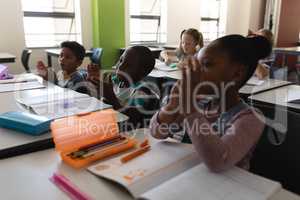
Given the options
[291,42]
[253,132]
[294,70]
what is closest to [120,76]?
[253,132]

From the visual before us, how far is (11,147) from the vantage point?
3.27 ft

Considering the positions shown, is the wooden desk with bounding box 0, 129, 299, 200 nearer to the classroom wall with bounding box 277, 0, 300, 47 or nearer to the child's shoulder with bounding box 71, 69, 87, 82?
the child's shoulder with bounding box 71, 69, 87, 82

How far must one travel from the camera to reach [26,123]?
3.70 ft

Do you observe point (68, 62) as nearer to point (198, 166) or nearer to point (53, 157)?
point (53, 157)

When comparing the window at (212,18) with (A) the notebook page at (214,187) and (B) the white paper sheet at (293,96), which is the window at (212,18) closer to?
(B) the white paper sheet at (293,96)

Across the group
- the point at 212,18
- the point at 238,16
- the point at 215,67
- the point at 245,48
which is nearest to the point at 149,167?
the point at 215,67

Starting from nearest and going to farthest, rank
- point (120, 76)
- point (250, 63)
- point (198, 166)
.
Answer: point (198, 166), point (250, 63), point (120, 76)

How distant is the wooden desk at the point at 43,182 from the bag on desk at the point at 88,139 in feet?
0.13

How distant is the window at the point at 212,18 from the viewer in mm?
7219

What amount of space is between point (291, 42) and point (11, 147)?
8053mm

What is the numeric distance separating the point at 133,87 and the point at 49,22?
3857 millimetres

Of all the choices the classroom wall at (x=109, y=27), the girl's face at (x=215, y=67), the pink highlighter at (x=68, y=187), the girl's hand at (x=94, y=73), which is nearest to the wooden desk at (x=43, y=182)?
the pink highlighter at (x=68, y=187)

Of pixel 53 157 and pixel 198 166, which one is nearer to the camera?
pixel 198 166

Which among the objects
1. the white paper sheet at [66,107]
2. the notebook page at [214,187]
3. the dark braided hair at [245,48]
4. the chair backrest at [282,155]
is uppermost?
the dark braided hair at [245,48]
